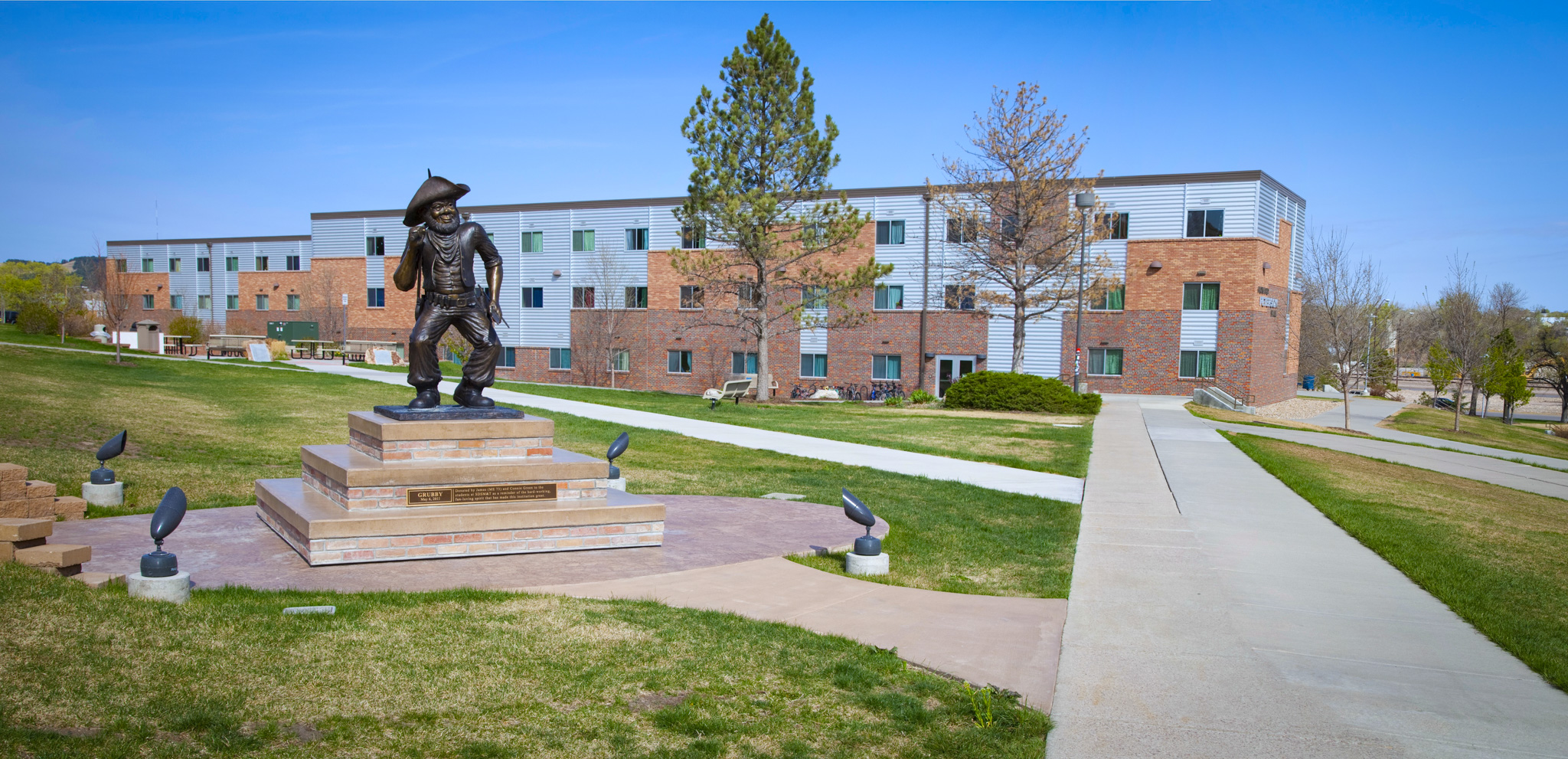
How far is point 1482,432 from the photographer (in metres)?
37.8

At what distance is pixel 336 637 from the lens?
5.50 metres

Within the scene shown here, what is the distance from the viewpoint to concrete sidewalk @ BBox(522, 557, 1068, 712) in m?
5.76

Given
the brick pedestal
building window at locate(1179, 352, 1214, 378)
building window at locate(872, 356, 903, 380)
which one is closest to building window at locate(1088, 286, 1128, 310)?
building window at locate(1179, 352, 1214, 378)

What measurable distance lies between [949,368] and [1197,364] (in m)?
10.4

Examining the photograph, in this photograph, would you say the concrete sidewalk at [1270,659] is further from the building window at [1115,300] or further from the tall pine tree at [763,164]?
the building window at [1115,300]

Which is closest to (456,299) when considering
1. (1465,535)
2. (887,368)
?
(1465,535)

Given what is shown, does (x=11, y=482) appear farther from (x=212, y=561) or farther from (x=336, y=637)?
(x=336, y=637)

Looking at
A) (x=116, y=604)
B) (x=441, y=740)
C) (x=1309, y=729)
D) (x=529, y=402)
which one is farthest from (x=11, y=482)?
(x=529, y=402)

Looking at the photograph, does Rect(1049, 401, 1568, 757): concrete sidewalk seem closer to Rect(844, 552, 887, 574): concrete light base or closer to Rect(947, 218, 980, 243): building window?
Rect(844, 552, 887, 574): concrete light base

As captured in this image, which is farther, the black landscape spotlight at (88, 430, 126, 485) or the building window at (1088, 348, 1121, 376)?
the building window at (1088, 348, 1121, 376)

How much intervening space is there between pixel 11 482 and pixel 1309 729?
9830mm

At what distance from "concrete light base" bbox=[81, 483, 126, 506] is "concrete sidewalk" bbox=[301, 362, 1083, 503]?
1000 cm

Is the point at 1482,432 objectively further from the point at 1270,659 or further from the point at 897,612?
the point at 897,612

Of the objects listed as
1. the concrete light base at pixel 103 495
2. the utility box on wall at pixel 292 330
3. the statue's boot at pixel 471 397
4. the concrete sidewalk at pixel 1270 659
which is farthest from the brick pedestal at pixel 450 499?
the utility box on wall at pixel 292 330
